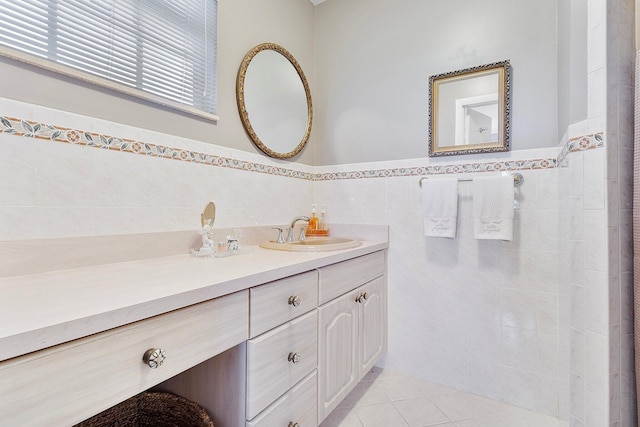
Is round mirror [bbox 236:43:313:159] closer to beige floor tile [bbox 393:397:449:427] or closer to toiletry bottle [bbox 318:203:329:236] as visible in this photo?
toiletry bottle [bbox 318:203:329:236]

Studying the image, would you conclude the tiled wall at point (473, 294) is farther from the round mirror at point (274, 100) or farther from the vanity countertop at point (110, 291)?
the vanity countertop at point (110, 291)

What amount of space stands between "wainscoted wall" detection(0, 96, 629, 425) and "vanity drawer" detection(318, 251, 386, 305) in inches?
7.7

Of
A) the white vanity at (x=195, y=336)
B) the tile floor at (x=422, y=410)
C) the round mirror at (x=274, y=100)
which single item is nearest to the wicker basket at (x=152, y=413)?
the white vanity at (x=195, y=336)

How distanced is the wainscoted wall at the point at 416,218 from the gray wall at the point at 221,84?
0.16 ft

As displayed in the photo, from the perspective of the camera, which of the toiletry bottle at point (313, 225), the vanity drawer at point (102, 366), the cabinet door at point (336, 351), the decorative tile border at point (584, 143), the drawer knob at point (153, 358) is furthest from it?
the toiletry bottle at point (313, 225)

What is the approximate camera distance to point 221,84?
5.02ft

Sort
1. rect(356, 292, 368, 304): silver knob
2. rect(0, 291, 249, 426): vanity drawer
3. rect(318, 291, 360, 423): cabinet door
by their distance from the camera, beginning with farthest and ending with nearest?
rect(356, 292, 368, 304): silver knob < rect(318, 291, 360, 423): cabinet door < rect(0, 291, 249, 426): vanity drawer

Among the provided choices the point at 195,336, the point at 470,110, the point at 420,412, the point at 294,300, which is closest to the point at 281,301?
the point at 294,300

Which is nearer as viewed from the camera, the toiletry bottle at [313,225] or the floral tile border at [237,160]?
→ the floral tile border at [237,160]

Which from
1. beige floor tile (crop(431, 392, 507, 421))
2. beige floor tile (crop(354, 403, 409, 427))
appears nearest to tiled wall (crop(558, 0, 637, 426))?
beige floor tile (crop(431, 392, 507, 421))

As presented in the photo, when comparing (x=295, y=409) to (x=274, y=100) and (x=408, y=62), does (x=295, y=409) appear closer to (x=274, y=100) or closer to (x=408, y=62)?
(x=274, y=100)

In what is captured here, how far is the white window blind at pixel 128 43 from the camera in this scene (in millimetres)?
947

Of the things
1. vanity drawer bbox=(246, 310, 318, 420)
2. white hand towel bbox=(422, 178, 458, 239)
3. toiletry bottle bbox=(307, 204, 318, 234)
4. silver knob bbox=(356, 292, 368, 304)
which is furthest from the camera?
toiletry bottle bbox=(307, 204, 318, 234)

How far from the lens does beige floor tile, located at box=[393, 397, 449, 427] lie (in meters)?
1.46
